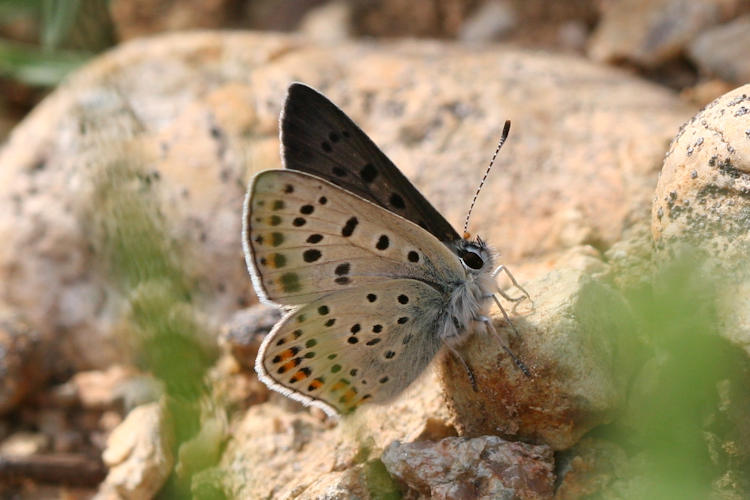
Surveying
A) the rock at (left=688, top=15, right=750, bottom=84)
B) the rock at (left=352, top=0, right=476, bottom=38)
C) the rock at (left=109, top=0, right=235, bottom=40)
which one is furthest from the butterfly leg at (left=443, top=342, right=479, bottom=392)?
the rock at (left=109, top=0, right=235, bottom=40)

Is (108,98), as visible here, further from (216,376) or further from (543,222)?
(543,222)

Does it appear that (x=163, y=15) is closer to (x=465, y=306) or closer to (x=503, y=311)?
(x=465, y=306)

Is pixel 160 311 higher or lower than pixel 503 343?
higher

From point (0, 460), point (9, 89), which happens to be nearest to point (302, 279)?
point (0, 460)

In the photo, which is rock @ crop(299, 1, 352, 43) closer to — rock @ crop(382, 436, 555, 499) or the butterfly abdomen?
the butterfly abdomen

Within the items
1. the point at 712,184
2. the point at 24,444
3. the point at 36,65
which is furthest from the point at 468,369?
the point at 36,65

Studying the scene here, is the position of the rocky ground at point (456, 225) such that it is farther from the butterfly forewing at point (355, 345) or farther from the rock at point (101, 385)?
the butterfly forewing at point (355, 345)
